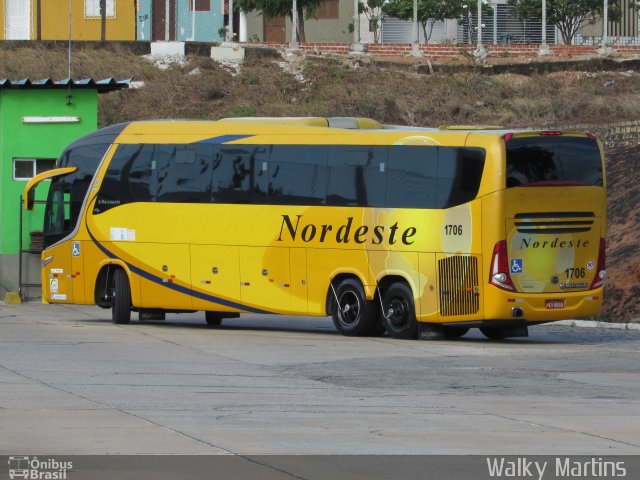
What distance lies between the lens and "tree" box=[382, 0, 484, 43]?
58.1 metres

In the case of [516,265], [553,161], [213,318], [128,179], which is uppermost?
[553,161]

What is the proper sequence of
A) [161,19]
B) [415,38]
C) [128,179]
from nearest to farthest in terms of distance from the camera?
[128,179] → [415,38] → [161,19]

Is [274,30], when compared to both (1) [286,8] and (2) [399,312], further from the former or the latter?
(2) [399,312]

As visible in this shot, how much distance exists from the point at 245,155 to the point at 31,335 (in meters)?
5.08

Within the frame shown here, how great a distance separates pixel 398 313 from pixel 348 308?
1.06 m

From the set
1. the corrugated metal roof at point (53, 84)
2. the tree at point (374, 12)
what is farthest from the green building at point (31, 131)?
the tree at point (374, 12)

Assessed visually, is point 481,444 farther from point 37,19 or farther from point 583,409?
point 37,19

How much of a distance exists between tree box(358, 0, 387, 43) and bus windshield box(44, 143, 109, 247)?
30.1 m

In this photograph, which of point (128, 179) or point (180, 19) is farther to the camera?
point (180, 19)

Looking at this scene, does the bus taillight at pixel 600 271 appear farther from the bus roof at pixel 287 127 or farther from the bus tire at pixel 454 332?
the bus tire at pixel 454 332

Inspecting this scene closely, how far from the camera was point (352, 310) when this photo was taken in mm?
25172

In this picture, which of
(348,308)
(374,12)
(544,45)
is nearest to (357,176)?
(348,308)

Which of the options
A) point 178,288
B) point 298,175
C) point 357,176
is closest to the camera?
point 357,176
